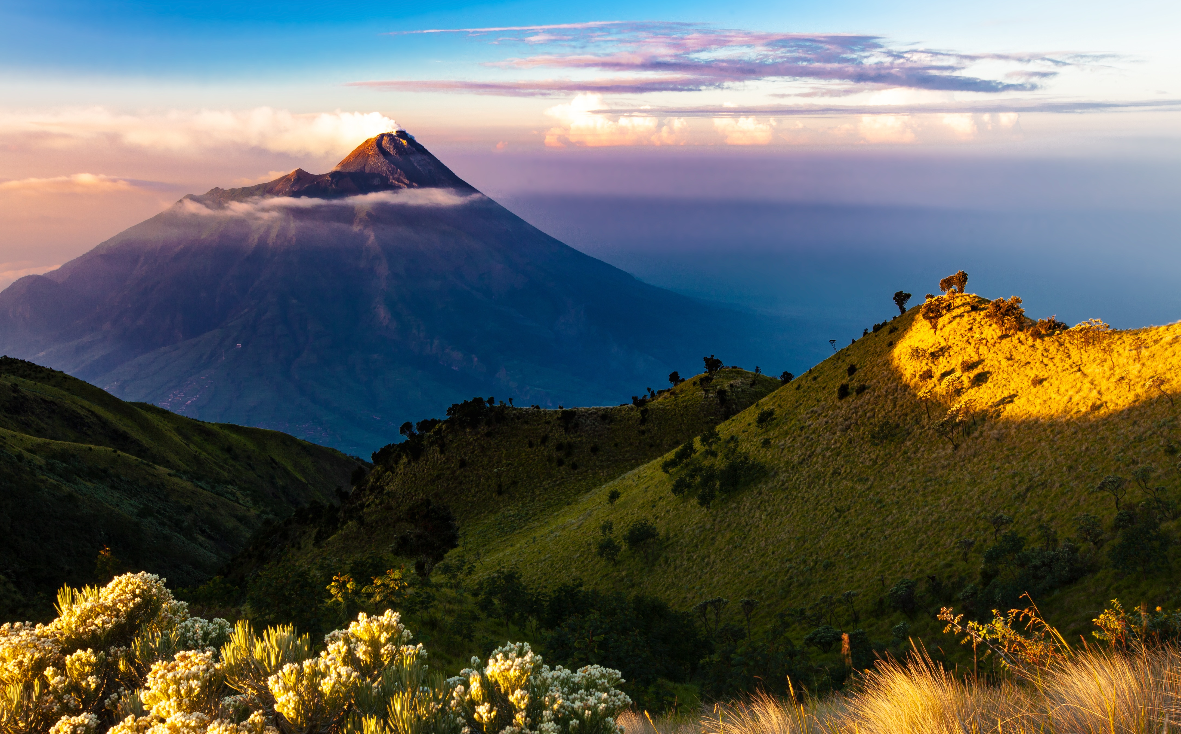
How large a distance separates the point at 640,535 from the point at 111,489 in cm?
6520

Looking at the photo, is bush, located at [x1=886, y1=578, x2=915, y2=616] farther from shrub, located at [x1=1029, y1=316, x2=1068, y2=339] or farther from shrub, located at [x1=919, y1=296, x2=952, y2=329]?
shrub, located at [x1=919, y1=296, x2=952, y2=329]

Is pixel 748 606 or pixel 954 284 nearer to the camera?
pixel 748 606

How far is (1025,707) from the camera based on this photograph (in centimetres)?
886

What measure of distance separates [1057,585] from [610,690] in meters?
26.8

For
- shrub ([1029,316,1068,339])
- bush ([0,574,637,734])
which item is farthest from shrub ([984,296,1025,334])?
bush ([0,574,637,734])

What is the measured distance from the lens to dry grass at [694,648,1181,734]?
25.1 ft

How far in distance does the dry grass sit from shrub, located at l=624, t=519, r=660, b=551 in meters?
41.7

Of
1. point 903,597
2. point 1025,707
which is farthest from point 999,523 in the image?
point 1025,707

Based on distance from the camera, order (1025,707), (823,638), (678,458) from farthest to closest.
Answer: (678,458) → (823,638) → (1025,707)

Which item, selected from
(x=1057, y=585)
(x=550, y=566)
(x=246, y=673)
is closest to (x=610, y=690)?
(x=246, y=673)

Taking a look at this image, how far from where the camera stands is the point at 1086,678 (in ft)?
26.9

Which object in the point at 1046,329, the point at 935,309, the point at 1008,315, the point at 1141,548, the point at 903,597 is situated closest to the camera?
the point at 1141,548

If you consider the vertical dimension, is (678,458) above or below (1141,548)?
below

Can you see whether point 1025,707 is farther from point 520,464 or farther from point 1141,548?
point 520,464
